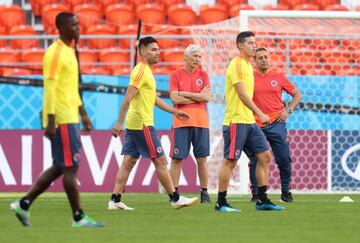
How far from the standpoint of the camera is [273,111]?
44.0ft

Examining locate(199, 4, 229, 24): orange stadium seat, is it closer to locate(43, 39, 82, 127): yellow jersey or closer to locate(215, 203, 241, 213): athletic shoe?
locate(215, 203, 241, 213): athletic shoe

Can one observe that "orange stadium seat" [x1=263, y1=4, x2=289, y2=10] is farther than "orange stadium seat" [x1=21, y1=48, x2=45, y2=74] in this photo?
Yes

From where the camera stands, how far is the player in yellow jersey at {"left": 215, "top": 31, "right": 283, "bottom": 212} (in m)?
11.3

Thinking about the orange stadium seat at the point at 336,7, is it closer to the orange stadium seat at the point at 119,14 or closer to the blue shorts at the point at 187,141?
the orange stadium seat at the point at 119,14

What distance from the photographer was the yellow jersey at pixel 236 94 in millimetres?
11328

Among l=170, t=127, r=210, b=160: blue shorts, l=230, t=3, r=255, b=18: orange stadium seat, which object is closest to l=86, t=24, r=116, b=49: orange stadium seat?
l=230, t=3, r=255, b=18: orange stadium seat

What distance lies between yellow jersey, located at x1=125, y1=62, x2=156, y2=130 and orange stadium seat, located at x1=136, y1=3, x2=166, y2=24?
9714 millimetres

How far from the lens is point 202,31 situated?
16.9 metres

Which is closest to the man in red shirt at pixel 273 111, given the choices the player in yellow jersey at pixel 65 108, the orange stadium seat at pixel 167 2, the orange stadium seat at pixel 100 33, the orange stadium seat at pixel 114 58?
the player in yellow jersey at pixel 65 108

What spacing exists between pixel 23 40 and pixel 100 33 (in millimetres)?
1441

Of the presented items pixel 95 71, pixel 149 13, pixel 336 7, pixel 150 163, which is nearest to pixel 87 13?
pixel 149 13

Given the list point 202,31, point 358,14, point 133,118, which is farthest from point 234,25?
point 133,118

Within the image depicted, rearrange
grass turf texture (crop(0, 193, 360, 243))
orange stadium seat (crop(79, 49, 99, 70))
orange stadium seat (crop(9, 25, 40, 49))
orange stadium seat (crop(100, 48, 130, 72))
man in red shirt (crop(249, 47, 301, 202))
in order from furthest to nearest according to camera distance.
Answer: orange stadium seat (crop(9, 25, 40, 49)) < orange stadium seat (crop(79, 49, 99, 70)) < orange stadium seat (crop(100, 48, 130, 72)) < man in red shirt (crop(249, 47, 301, 202)) < grass turf texture (crop(0, 193, 360, 243))

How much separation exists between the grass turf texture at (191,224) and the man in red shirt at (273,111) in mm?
481
